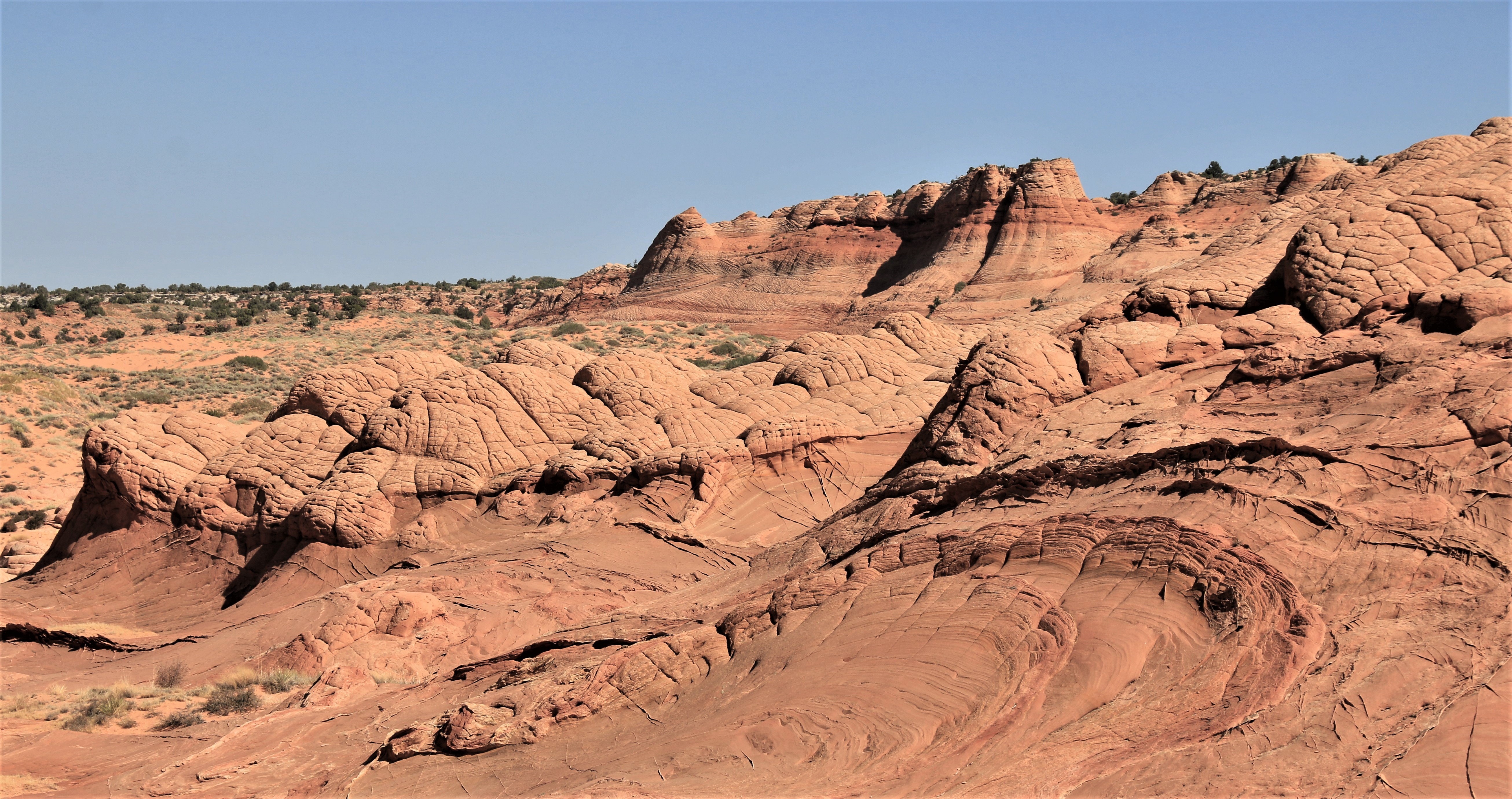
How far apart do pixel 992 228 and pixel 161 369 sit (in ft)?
115

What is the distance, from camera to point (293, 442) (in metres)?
16.4

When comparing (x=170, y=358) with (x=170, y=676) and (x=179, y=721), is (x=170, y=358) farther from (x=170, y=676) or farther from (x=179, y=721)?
(x=179, y=721)

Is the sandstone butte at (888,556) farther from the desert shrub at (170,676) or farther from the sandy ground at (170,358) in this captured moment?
the sandy ground at (170,358)

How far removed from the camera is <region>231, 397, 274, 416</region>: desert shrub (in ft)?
105

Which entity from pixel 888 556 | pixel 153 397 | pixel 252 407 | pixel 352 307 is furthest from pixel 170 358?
pixel 888 556

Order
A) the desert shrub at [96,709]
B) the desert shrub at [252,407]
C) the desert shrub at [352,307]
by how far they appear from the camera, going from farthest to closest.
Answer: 1. the desert shrub at [352,307]
2. the desert shrub at [252,407]
3. the desert shrub at [96,709]

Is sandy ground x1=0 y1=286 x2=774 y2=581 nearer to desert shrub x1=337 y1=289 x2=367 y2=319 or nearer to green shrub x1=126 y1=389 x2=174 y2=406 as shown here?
green shrub x1=126 y1=389 x2=174 y2=406

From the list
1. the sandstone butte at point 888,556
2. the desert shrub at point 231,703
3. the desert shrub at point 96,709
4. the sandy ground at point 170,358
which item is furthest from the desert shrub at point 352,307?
the desert shrub at point 231,703

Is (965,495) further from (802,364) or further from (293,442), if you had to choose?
(293,442)

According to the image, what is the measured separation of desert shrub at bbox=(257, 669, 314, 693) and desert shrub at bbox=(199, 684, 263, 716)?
0.24 m

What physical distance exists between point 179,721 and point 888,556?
6.84 meters

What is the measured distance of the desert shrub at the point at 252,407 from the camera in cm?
3200

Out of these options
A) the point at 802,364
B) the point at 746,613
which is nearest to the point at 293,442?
the point at 802,364

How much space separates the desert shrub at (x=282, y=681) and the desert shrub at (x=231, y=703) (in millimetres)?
239
